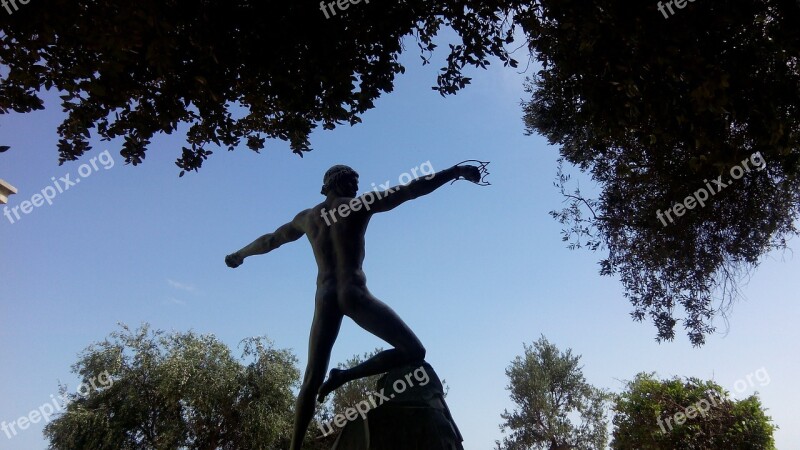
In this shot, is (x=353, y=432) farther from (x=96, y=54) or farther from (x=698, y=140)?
(x=96, y=54)

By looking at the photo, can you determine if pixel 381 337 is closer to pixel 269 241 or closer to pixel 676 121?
pixel 269 241

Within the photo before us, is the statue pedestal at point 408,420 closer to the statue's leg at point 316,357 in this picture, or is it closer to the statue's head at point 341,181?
the statue's leg at point 316,357

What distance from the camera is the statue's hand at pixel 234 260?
593 centimetres

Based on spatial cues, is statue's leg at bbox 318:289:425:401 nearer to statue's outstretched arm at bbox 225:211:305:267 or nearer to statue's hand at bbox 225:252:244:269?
statue's outstretched arm at bbox 225:211:305:267

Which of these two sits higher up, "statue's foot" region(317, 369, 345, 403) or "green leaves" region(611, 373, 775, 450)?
"statue's foot" region(317, 369, 345, 403)

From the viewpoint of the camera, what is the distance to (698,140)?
18.5ft

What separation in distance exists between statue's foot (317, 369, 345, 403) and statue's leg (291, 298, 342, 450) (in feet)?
0.37

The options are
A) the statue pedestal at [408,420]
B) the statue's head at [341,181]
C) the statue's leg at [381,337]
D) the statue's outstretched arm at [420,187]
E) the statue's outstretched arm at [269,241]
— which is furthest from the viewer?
the statue's outstretched arm at [269,241]

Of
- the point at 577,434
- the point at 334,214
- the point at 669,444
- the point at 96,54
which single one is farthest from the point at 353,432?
the point at 577,434

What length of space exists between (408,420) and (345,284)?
1.35 meters

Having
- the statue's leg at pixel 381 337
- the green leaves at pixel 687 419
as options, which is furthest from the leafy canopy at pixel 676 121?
the green leaves at pixel 687 419

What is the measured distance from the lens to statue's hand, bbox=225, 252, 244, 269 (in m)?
5.93

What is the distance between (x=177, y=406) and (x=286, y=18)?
2012 cm

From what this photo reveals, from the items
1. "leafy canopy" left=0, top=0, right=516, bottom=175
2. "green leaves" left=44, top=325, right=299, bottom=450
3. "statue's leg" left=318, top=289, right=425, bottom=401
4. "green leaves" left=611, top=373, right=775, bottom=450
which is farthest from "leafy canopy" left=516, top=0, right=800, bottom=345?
"green leaves" left=44, top=325, right=299, bottom=450
